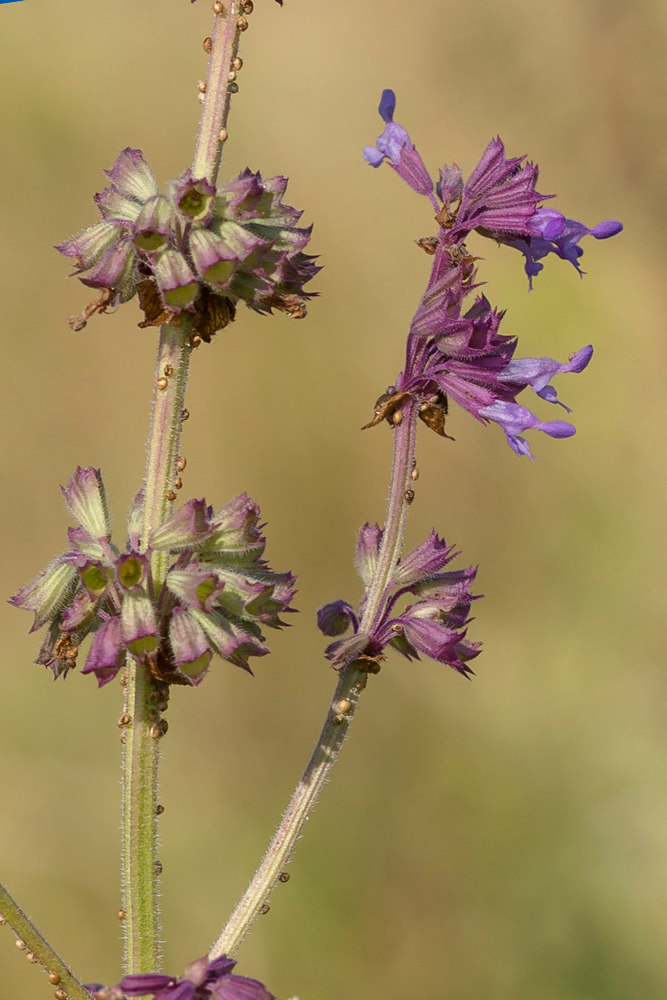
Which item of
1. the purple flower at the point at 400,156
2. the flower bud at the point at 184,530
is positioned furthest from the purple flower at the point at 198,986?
the purple flower at the point at 400,156

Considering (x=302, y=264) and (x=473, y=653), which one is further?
(x=473, y=653)

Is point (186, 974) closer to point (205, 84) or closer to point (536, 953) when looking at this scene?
point (205, 84)

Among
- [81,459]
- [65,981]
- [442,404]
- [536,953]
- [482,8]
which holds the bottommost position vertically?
[65,981]

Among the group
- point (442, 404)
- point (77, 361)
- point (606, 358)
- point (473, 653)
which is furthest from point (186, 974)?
point (606, 358)

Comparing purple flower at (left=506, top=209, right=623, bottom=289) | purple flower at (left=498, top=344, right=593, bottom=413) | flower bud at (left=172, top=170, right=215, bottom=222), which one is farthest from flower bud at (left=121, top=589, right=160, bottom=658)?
purple flower at (left=506, top=209, right=623, bottom=289)

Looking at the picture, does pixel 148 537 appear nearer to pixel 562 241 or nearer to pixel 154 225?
pixel 154 225

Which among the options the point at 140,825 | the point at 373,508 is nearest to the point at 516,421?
the point at 140,825
